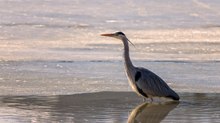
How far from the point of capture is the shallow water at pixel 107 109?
7.23 m

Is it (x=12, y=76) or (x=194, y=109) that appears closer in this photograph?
(x=194, y=109)

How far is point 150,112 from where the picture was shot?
7973 mm

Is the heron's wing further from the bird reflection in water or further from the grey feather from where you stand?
the bird reflection in water

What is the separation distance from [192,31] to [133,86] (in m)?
5.92

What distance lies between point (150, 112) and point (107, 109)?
1.64 ft

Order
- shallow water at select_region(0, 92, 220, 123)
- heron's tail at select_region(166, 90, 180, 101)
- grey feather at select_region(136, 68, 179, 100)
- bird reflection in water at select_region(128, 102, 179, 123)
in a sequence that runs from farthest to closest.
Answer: grey feather at select_region(136, 68, 179, 100) → heron's tail at select_region(166, 90, 180, 101) → bird reflection in water at select_region(128, 102, 179, 123) → shallow water at select_region(0, 92, 220, 123)

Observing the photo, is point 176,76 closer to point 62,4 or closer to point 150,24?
point 150,24

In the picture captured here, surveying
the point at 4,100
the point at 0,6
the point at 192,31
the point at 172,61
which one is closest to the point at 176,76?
the point at 172,61

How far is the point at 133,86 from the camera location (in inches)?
340

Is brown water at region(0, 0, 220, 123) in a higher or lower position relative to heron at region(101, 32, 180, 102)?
lower

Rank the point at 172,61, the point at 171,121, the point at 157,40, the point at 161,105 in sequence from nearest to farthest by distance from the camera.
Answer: the point at 171,121 < the point at 161,105 < the point at 172,61 < the point at 157,40

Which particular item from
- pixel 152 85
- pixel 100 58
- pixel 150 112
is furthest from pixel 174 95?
pixel 100 58

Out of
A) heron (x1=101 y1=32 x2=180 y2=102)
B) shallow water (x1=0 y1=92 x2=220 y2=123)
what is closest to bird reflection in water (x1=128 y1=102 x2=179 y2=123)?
shallow water (x1=0 y1=92 x2=220 y2=123)

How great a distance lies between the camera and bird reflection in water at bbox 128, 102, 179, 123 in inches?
290
